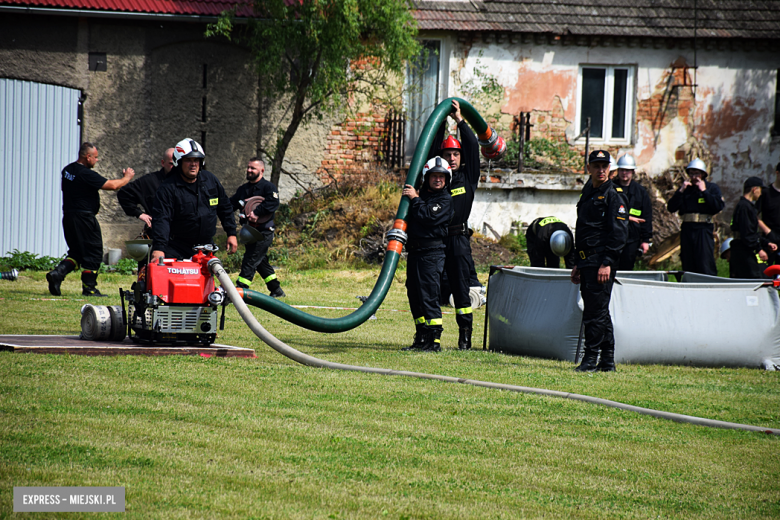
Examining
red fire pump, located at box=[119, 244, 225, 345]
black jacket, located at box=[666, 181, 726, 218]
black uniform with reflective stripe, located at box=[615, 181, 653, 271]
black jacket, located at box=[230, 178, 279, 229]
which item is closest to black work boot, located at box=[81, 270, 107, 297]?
black jacket, located at box=[230, 178, 279, 229]

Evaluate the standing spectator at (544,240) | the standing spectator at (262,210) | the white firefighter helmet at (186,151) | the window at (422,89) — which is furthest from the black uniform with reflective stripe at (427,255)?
the window at (422,89)

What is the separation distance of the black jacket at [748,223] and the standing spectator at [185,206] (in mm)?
7107

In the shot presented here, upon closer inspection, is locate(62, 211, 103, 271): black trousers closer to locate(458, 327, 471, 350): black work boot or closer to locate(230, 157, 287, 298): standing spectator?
locate(230, 157, 287, 298): standing spectator

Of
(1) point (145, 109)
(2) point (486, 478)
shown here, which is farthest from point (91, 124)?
(2) point (486, 478)

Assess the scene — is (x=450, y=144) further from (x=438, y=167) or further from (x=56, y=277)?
(x=56, y=277)

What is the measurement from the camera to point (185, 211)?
24.4 ft

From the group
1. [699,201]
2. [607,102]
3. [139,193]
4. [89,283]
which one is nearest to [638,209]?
[699,201]

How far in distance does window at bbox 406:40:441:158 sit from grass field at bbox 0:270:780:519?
12.4 metres

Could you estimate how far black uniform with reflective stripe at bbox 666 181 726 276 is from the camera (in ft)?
35.9

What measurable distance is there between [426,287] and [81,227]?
560 centimetres

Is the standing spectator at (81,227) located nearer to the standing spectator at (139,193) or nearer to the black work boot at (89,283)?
the black work boot at (89,283)

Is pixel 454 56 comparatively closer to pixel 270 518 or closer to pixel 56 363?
pixel 56 363

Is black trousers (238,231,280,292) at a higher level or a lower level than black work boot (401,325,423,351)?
higher

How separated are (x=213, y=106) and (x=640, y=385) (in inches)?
519
